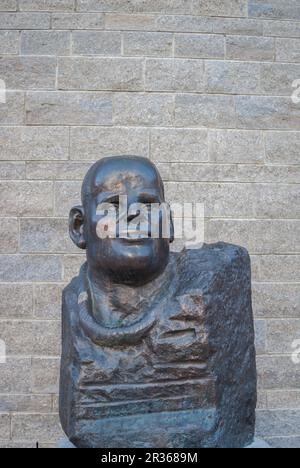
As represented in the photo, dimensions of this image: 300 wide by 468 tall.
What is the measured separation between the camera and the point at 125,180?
2.04 meters

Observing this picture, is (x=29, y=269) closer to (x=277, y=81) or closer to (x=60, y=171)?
(x=60, y=171)

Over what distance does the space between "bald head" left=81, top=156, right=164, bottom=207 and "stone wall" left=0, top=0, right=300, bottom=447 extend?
1518 mm

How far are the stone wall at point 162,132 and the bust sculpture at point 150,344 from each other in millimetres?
1507

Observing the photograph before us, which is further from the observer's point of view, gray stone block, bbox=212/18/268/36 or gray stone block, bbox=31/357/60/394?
gray stone block, bbox=212/18/268/36

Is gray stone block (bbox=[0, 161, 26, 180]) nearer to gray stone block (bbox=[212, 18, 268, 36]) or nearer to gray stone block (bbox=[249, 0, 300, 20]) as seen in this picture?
gray stone block (bbox=[212, 18, 268, 36])

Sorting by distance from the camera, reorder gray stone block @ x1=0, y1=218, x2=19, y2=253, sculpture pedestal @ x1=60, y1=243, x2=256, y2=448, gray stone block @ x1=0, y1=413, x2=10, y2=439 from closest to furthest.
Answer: sculpture pedestal @ x1=60, y1=243, x2=256, y2=448 < gray stone block @ x1=0, y1=413, x2=10, y2=439 < gray stone block @ x1=0, y1=218, x2=19, y2=253

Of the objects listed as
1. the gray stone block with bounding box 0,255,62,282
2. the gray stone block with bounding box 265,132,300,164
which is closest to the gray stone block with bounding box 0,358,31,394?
the gray stone block with bounding box 0,255,62,282

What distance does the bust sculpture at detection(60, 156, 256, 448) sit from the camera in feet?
6.37

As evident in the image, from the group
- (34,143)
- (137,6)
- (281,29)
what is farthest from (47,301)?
(281,29)

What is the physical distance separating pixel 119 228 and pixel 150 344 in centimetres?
41

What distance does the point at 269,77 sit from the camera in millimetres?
3758

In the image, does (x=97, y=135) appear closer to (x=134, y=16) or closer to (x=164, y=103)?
(x=164, y=103)

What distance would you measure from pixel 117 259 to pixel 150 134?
5.96ft

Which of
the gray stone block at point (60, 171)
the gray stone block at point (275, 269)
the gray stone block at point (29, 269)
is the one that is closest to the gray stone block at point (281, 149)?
the gray stone block at point (275, 269)
